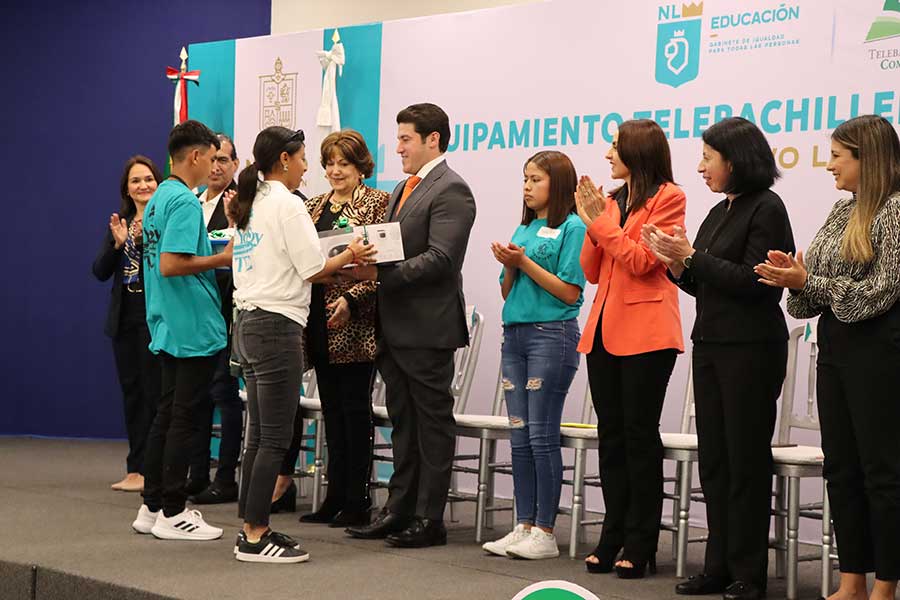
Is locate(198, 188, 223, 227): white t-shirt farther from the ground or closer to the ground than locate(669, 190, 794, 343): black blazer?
farther from the ground

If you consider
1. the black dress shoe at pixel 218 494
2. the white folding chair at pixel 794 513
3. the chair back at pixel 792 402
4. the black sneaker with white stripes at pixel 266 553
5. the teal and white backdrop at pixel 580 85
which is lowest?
the black dress shoe at pixel 218 494

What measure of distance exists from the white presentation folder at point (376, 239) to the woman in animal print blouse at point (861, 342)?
1.37m

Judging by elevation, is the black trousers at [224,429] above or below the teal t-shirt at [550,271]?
below

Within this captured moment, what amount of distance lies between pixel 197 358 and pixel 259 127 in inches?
111

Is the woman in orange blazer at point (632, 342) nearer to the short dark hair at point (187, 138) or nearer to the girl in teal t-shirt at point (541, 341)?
the girl in teal t-shirt at point (541, 341)

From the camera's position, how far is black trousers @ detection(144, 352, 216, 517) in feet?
14.2

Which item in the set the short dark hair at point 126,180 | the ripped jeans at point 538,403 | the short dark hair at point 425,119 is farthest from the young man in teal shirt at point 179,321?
the short dark hair at point 126,180

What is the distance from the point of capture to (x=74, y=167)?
27.1ft

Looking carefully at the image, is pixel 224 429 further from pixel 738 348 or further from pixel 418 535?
pixel 738 348

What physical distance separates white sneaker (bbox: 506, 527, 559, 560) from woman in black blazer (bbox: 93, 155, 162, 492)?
207cm

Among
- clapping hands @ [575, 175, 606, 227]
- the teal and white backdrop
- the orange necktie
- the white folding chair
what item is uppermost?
the teal and white backdrop

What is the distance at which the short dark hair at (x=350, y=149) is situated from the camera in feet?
15.9

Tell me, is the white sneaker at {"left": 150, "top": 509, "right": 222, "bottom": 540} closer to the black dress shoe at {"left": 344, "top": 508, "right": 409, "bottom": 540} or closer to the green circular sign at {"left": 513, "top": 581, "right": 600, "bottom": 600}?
the black dress shoe at {"left": 344, "top": 508, "right": 409, "bottom": 540}

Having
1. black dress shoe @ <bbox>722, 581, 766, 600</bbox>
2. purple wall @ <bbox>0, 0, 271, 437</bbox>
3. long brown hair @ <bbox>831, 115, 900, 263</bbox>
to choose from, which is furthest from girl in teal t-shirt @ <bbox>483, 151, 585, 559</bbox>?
purple wall @ <bbox>0, 0, 271, 437</bbox>
